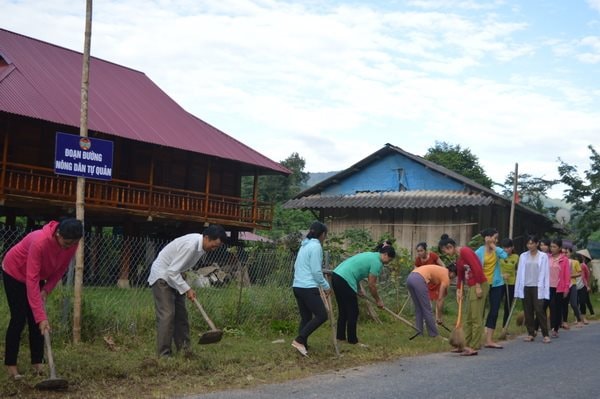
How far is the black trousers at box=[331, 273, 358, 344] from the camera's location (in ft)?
31.2

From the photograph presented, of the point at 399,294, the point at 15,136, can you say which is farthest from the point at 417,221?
the point at 15,136

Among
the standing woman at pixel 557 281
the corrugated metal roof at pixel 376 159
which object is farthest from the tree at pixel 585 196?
the standing woman at pixel 557 281

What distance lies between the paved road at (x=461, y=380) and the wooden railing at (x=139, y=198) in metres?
10.7

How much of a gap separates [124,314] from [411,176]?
63.4 ft

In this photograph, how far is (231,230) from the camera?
25.6 m

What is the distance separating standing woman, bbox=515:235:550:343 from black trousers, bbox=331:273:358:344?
3574 mm

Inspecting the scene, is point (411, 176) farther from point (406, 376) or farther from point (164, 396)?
point (164, 396)

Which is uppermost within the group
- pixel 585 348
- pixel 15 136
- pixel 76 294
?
pixel 15 136

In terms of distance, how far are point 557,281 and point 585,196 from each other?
18.8m

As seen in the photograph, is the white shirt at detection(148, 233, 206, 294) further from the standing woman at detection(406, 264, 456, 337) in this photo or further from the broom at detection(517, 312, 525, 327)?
the broom at detection(517, 312, 525, 327)

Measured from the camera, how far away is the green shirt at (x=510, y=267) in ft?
40.5

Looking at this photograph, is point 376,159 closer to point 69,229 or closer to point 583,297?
point 583,297

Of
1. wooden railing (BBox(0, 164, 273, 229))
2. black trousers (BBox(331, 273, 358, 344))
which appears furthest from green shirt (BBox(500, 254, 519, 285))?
wooden railing (BBox(0, 164, 273, 229))

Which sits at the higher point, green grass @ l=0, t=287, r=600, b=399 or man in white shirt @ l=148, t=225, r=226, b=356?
man in white shirt @ l=148, t=225, r=226, b=356
